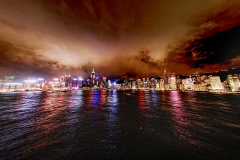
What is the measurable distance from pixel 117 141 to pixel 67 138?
238 inches

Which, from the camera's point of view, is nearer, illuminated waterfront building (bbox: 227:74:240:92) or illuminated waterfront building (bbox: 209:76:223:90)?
illuminated waterfront building (bbox: 227:74:240:92)

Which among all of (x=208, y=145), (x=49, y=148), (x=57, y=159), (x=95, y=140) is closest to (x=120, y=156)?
(x=95, y=140)

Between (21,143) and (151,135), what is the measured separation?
48.8 feet

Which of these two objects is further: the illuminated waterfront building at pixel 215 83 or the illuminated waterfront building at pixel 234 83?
the illuminated waterfront building at pixel 215 83

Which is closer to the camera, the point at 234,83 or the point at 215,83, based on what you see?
the point at 234,83

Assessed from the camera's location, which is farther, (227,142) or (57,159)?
(227,142)

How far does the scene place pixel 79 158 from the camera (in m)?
9.09

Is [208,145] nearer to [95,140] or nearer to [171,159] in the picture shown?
[171,159]

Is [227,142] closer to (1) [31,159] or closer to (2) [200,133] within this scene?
(2) [200,133]

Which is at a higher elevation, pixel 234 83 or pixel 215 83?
pixel 215 83

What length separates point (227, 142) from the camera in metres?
11.7

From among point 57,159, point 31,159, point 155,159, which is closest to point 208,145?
point 155,159

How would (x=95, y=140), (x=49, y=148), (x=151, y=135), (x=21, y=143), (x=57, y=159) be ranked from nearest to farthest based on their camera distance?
(x=57, y=159) → (x=49, y=148) → (x=21, y=143) → (x=95, y=140) → (x=151, y=135)

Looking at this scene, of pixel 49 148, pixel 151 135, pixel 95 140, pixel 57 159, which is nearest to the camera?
pixel 57 159
